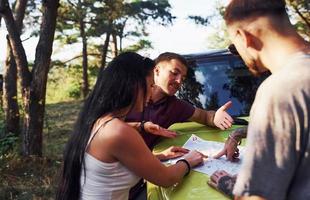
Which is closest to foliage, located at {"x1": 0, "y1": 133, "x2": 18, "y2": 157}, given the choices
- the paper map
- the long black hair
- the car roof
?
the car roof

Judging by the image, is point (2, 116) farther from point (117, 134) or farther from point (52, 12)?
point (117, 134)

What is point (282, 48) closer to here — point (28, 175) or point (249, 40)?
point (249, 40)

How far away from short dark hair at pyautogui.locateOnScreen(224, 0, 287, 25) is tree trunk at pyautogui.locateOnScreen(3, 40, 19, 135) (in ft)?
20.1

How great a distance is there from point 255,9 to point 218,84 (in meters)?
2.69

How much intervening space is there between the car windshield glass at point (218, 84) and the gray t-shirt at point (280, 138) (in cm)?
257

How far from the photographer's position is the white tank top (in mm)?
1920

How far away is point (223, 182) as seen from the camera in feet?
5.75

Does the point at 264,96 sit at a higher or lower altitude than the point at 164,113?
higher

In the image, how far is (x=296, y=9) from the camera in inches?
564

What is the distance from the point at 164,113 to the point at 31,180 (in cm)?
280

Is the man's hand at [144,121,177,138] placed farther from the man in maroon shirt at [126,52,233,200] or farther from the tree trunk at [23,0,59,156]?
the tree trunk at [23,0,59,156]

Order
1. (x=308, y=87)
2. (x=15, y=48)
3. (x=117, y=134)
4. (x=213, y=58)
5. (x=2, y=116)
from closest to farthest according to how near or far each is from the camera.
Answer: (x=308, y=87) < (x=117, y=134) < (x=213, y=58) < (x=15, y=48) < (x=2, y=116)

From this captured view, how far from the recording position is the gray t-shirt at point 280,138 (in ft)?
3.31

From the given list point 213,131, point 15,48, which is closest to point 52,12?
point 15,48
